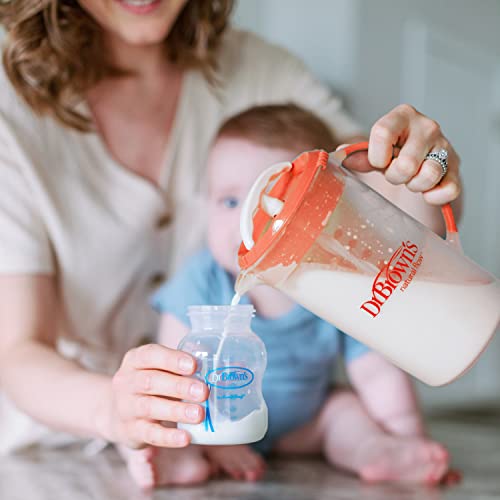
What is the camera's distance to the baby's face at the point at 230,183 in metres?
1.35

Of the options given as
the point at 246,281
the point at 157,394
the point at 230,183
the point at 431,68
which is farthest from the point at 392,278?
the point at 431,68

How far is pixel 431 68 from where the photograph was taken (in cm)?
229

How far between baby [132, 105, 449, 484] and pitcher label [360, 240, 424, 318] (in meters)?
0.53

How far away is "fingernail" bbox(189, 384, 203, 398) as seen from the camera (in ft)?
2.69

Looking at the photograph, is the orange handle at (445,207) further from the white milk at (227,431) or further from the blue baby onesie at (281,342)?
the blue baby onesie at (281,342)

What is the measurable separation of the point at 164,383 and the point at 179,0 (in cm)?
73

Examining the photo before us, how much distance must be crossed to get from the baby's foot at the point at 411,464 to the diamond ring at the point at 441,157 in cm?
51

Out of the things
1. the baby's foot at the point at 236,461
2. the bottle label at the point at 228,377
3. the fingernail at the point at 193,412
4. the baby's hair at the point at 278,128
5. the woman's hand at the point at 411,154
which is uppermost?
the woman's hand at the point at 411,154

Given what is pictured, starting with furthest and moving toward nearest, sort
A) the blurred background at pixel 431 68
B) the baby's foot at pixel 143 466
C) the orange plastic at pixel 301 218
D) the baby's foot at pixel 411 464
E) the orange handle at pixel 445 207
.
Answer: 1. the blurred background at pixel 431 68
2. the baby's foot at pixel 411 464
3. the baby's foot at pixel 143 466
4. the orange handle at pixel 445 207
5. the orange plastic at pixel 301 218

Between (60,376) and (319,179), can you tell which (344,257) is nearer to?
(319,179)

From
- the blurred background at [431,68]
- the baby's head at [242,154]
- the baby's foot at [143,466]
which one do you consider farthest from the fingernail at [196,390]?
the blurred background at [431,68]

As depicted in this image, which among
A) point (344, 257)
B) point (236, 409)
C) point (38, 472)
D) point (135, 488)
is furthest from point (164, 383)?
point (38, 472)

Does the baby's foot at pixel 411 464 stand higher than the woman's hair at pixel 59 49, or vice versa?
the woman's hair at pixel 59 49

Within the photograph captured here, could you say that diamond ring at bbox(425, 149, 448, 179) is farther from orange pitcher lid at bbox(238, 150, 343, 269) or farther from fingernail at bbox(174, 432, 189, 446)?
fingernail at bbox(174, 432, 189, 446)
